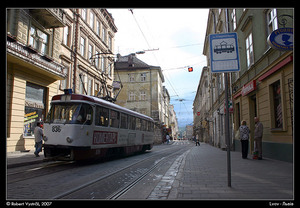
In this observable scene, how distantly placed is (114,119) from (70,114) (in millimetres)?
2874

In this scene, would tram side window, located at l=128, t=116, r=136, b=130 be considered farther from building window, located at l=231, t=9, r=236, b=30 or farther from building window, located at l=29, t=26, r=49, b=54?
building window, located at l=231, t=9, r=236, b=30

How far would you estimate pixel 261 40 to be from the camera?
36.4 ft

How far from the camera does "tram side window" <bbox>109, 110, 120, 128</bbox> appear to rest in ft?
36.9

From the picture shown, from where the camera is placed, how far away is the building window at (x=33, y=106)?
14664 millimetres

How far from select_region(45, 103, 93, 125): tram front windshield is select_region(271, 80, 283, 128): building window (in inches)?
302

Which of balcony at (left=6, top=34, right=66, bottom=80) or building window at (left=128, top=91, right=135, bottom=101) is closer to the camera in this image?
balcony at (left=6, top=34, right=66, bottom=80)

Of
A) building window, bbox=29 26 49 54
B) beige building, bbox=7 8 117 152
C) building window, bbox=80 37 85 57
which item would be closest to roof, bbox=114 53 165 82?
building window, bbox=80 37 85 57

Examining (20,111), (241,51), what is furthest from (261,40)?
(20,111)

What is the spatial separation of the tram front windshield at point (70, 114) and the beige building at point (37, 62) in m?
5.12

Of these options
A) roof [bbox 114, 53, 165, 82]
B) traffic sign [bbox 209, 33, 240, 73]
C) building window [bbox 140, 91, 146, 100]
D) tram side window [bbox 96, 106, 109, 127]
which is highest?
roof [bbox 114, 53, 165, 82]

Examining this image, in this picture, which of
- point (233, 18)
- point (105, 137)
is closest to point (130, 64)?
point (233, 18)

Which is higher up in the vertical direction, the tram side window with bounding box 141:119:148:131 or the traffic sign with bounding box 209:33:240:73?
the traffic sign with bounding box 209:33:240:73
